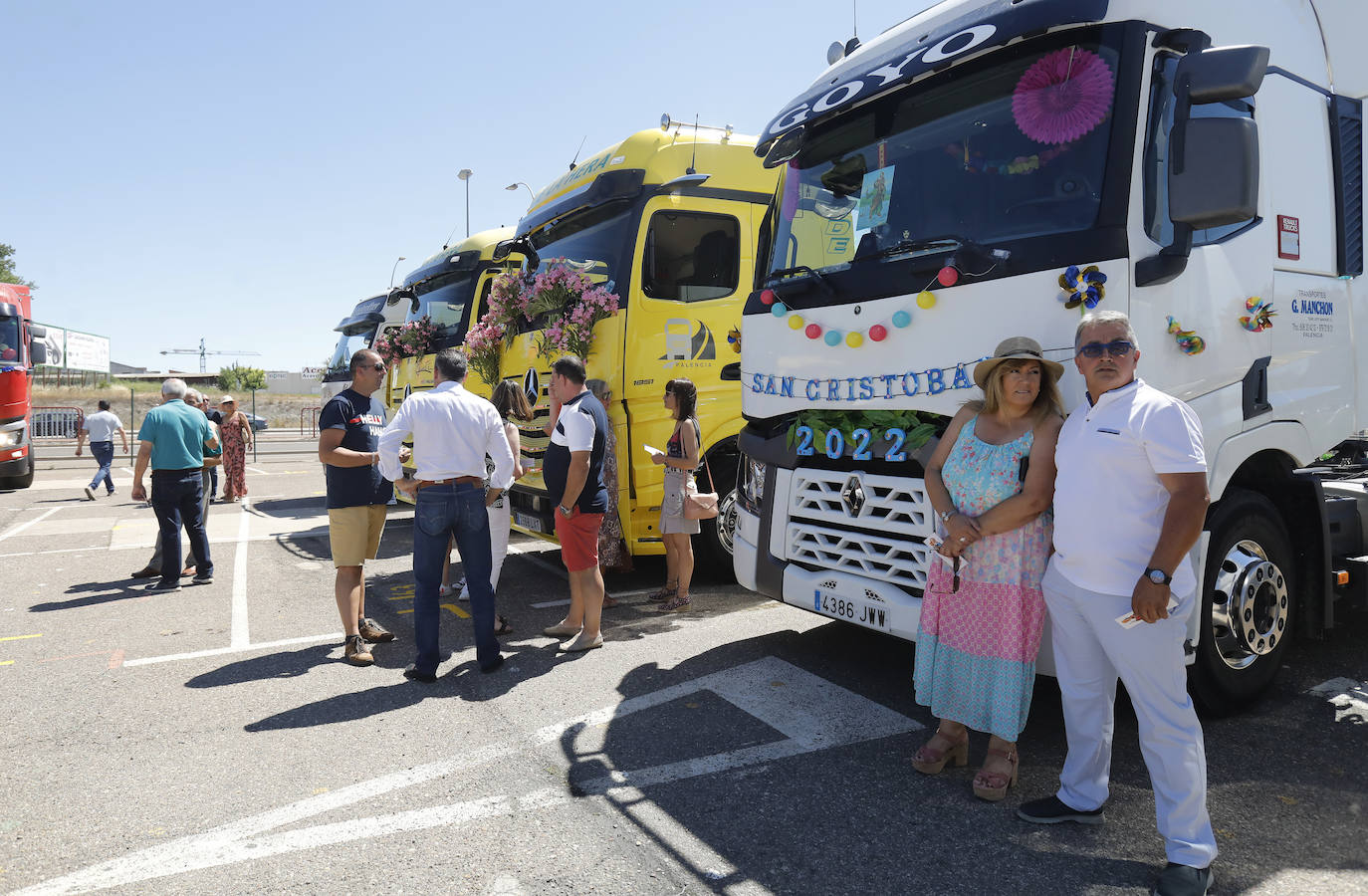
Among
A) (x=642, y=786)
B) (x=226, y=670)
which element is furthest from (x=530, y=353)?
(x=642, y=786)

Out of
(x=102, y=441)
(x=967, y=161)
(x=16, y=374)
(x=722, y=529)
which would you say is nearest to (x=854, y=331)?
(x=967, y=161)

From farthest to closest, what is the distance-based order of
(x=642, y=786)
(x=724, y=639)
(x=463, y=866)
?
(x=724, y=639) → (x=642, y=786) → (x=463, y=866)

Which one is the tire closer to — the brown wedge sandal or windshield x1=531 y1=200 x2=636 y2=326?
windshield x1=531 y1=200 x2=636 y2=326

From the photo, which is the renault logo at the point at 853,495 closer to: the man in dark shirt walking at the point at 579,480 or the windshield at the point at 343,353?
the man in dark shirt walking at the point at 579,480

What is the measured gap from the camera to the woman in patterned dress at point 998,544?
10.4 feet

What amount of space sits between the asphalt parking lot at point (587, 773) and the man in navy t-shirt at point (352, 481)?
1.26ft

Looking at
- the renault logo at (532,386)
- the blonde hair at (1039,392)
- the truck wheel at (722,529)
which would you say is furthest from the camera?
the renault logo at (532,386)

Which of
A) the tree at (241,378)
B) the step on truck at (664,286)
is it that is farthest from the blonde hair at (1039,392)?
the tree at (241,378)

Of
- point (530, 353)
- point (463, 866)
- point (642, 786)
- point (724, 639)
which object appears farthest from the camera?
point (530, 353)

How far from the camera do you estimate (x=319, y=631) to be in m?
5.97

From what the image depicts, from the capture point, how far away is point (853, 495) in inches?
158

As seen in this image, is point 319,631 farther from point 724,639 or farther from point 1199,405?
point 1199,405

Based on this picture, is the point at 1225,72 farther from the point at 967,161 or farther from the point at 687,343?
the point at 687,343

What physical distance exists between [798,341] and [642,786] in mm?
2259
